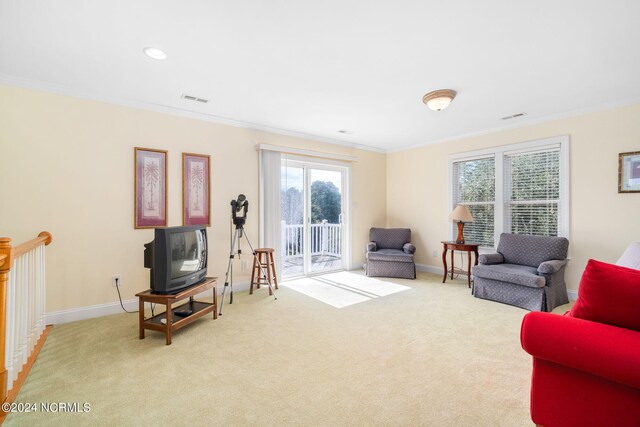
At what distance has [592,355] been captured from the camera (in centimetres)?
118

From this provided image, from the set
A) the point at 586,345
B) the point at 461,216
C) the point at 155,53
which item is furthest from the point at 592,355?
the point at 461,216

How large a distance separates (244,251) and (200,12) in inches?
122

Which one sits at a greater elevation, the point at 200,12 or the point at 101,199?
the point at 200,12

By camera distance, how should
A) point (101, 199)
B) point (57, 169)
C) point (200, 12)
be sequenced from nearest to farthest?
point (200, 12)
point (57, 169)
point (101, 199)

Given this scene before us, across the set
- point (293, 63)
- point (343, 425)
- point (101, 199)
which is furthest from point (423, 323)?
point (101, 199)

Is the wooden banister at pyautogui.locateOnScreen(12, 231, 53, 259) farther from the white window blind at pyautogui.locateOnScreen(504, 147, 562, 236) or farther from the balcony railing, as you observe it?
the white window blind at pyautogui.locateOnScreen(504, 147, 562, 236)

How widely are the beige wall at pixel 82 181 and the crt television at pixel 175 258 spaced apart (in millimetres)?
792

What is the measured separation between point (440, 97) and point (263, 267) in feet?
10.6

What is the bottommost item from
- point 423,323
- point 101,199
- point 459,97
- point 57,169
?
point 423,323

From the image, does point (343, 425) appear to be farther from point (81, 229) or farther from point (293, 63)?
point (81, 229)

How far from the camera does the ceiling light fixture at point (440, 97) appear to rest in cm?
309

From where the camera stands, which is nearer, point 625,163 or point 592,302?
point 592,302

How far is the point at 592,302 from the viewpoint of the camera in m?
1.34

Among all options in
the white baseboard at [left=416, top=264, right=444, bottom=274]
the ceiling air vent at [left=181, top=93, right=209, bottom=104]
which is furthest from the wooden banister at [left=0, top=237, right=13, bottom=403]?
the white baseboard at [left=416, top=264, right=444, bottom=274]
